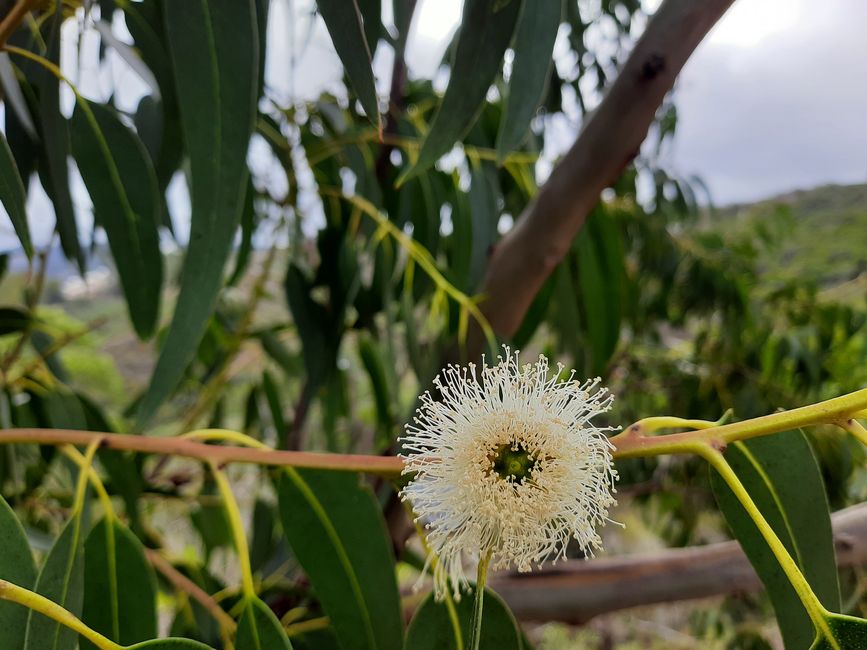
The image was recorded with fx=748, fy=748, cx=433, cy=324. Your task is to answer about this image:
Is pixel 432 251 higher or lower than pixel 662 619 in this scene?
higher

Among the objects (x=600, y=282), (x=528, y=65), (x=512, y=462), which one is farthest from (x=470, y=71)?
(x=600, y=282)

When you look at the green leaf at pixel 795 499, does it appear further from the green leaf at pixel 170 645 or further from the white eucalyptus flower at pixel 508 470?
the green leaf at pixel 170 645

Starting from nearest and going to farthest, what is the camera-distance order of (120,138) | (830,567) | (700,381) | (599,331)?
(830,567)
(120,138)
(599,331)
(700,381)

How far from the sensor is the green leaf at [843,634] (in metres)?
0.20

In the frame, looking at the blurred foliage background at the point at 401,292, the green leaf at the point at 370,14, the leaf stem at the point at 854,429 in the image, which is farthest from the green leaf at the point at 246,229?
the leaf stem at the point at 854,429

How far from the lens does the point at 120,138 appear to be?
1.37 feet

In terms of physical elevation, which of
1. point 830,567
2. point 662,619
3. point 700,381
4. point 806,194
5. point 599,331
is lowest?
point 662,619


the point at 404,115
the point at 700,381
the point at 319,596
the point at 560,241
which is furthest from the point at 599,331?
the point at 700,381

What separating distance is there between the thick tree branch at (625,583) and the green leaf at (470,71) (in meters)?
0.41

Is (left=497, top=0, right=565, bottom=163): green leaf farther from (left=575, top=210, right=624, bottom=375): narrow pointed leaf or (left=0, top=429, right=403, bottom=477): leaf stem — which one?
(left=575, top=210, right=624, bottom=375): narrow pointed leaf

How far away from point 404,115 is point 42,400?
17.0 inches

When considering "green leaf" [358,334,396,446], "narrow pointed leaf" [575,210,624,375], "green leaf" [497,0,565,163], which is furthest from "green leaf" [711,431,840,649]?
"green leaf" [358,334,396,446]

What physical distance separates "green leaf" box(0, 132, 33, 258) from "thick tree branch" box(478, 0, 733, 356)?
0.33 meters

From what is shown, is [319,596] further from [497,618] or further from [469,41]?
[469,41]
